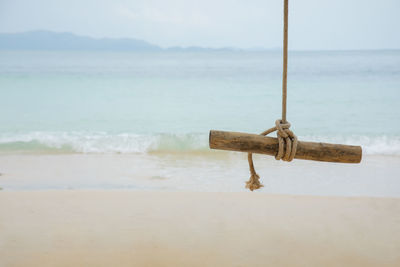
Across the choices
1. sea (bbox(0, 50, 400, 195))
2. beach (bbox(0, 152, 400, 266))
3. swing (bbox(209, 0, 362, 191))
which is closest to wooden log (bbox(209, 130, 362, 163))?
swing (bbox(209, 0, 362, 191))

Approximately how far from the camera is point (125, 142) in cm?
555

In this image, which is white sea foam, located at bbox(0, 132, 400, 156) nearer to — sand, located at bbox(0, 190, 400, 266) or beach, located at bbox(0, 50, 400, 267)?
beach, located at bbox(0, 50, 400, 267)

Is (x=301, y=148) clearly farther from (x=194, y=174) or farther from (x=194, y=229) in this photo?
(x=194, y=174)

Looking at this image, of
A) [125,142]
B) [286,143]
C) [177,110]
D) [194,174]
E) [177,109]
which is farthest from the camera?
[177,109]

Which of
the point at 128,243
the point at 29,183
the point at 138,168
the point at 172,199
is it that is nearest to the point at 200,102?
the point at 138,168

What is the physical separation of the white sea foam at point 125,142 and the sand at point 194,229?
2463 mm

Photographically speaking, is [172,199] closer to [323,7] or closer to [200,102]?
[200,102]

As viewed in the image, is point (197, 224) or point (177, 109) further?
point (177, 109)

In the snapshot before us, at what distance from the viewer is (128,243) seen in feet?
5.99

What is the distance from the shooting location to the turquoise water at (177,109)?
5.55 metres

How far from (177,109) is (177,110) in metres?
0.11

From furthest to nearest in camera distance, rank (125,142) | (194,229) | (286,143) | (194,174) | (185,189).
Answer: (125,142) → (194,174) → (185,189) → (194,229) → (286,143)

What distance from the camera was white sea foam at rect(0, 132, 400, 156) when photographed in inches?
Result: 197

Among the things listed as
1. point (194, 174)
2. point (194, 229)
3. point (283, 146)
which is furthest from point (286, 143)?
point (194, 174)
